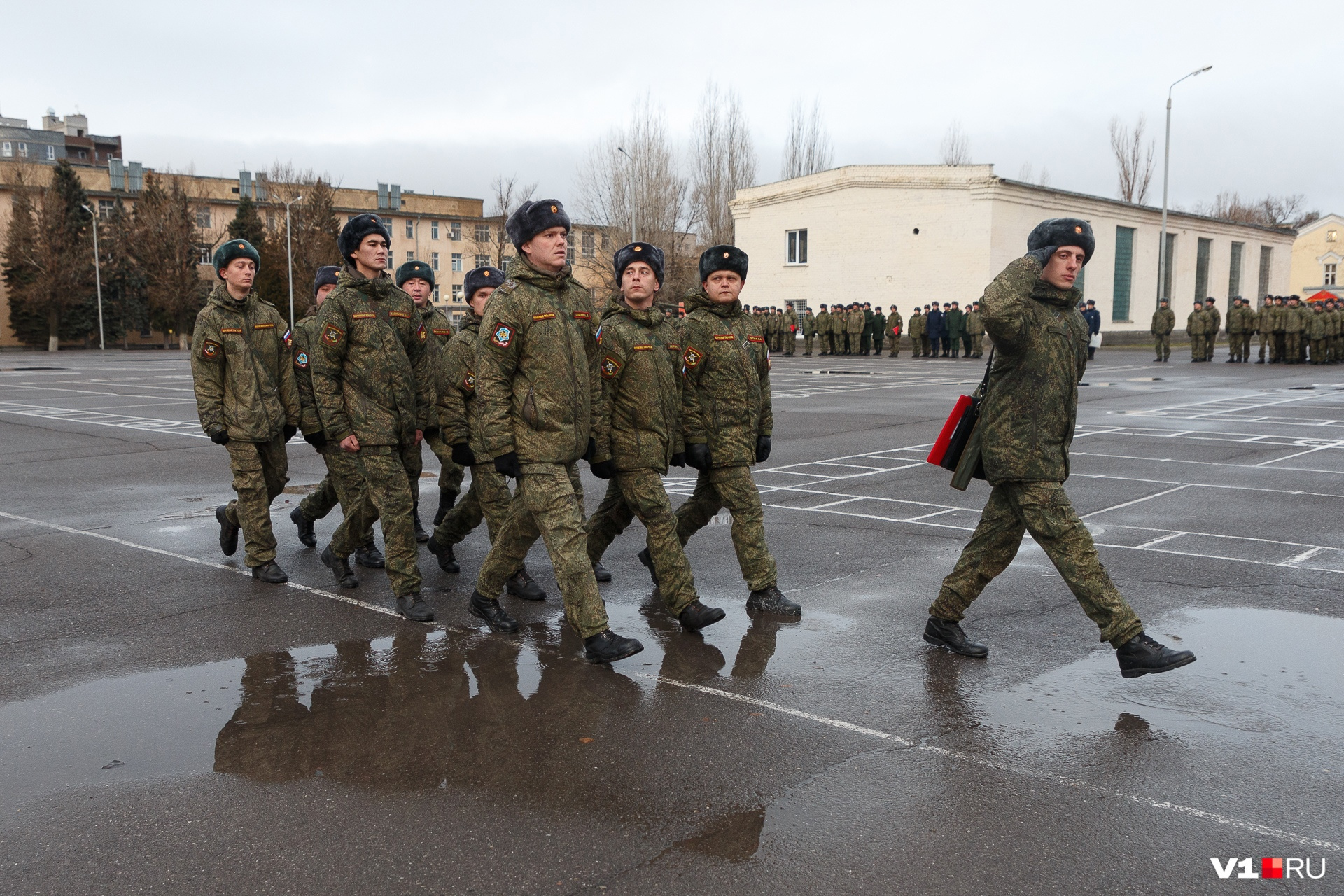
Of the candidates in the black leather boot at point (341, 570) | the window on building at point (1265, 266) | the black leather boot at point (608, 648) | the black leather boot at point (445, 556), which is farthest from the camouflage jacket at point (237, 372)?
the window on building at point (1265, 266)

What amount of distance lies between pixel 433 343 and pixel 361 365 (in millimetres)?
1278

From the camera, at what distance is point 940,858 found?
3.31 m

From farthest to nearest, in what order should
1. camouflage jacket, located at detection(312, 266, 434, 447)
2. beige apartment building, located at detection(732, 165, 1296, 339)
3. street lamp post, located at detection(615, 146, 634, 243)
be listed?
street lamp post, located at detection(615, 146, 634, 243), beige apartment building, located at detection(732, 165, 1296, 339), camouflage jacket, located at detection(312, 266, 434, 447)

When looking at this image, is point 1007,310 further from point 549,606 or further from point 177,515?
point 177,515

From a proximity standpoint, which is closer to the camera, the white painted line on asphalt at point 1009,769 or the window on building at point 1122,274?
the white painted line on asphalt at point 1009,769

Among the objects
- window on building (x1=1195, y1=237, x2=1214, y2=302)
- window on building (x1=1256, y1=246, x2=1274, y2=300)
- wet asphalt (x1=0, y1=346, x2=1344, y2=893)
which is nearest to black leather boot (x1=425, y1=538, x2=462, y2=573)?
wet asphalt (x1=0, y1=346, x2=1344, y2=893)

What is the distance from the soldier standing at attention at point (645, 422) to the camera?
563cm

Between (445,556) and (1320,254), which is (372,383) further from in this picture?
(1320,254)

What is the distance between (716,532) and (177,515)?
14.9ft

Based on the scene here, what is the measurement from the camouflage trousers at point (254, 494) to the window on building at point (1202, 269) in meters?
56.6

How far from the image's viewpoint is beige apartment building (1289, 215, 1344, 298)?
87.2 meters

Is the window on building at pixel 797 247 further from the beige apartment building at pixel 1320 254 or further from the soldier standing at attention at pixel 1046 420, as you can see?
the beige apartment building at pixel 1320 254

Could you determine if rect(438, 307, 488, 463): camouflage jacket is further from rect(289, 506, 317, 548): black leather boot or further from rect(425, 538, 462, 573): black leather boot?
rect(289, 506, 317, 548): black leather boot

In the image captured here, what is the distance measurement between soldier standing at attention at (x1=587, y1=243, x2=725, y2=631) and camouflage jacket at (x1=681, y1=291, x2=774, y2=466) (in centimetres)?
31
